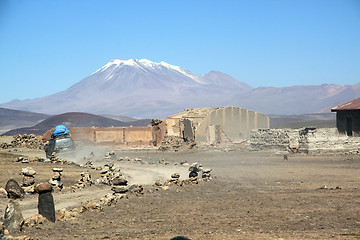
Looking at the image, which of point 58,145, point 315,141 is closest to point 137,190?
point 58,145

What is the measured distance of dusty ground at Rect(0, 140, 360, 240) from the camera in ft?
33.2

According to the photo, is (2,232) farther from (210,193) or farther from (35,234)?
(210,193)

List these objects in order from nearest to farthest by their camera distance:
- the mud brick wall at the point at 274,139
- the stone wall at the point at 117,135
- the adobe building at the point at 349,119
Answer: the adobe building at the point at 349,119 < the mud brick wall at the point at 274,139 < the stone wall at the point at 117,135

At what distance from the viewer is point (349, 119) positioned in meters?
33.4

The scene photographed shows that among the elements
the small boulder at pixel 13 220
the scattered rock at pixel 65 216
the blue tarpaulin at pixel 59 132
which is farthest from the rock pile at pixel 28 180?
the blue tarpaulin at pixel 59 132

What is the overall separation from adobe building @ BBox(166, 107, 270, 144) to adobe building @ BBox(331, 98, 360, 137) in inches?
429

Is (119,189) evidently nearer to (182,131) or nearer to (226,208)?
(226,208)

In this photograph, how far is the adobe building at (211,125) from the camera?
39.9 meters

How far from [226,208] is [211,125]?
28.0m

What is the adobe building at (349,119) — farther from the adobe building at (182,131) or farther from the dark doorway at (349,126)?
the adobe building at (182,131)

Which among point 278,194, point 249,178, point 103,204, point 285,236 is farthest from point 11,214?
point 249,178

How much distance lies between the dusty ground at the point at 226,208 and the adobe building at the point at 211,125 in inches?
655

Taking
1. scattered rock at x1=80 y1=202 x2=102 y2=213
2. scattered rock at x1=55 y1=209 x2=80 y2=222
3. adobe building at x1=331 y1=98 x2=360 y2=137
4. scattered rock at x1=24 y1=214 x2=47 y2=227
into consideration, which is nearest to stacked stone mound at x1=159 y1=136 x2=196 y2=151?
adobe building at x1=331 y1=98 x2=360 y2=137

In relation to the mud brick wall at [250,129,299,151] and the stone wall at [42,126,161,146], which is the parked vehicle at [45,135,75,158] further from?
the stone wall at [42,126,161,146]
